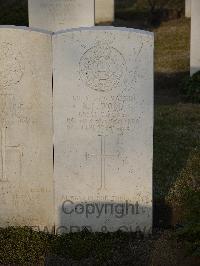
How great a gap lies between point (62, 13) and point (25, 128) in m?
6.76

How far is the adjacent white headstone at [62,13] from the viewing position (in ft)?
38.3

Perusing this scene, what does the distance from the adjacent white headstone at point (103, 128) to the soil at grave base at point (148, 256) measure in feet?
1.37

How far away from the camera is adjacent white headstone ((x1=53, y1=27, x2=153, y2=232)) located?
17.1 ft

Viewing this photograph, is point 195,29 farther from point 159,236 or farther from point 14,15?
point 14,15

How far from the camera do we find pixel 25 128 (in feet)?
17.7

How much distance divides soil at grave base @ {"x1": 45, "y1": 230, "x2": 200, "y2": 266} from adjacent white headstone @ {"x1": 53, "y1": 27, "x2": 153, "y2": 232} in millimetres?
417

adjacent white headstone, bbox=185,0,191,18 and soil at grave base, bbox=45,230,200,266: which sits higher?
adjacent white headstone, bbox=185,0,191,18

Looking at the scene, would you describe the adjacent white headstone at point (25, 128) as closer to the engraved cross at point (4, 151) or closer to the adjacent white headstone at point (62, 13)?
the engraved cross at point (4, 151)

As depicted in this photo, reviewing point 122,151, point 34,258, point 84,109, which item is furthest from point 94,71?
point 34,258

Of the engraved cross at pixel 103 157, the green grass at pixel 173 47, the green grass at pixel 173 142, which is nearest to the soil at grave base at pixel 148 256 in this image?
the engraved cross at pixel 103 157

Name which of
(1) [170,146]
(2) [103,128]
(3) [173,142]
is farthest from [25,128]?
(3) [173,142]

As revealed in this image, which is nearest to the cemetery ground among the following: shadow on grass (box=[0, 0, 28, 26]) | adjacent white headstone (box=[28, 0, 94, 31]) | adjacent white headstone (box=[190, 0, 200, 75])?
adjacent white headstone (box=[190, 0, 200, 75])

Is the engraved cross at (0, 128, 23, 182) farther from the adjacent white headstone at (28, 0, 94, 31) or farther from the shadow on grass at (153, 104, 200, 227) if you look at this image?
the adjacent white headstone at (28, 0, 94, 31)

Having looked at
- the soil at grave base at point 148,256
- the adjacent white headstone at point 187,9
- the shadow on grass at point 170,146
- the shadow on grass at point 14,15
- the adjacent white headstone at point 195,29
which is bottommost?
the soil at grave base at point 148,256
